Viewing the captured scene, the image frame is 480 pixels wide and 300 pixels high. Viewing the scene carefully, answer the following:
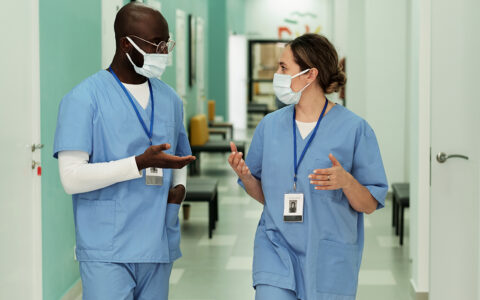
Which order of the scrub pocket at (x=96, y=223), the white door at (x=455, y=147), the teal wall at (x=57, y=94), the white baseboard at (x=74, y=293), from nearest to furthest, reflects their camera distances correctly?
the scrub pocket at (x=96, y=223), the white door at (x=455, y=147), the teal wall at (x=57, y=94), the white baseboard at (x=74, y=293)

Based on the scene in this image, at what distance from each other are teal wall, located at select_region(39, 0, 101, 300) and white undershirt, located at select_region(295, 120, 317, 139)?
175 cm

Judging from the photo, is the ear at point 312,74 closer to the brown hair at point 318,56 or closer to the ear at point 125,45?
the brown hair at point 318,56

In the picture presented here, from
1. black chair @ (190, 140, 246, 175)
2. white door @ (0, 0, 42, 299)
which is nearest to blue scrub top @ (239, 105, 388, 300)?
white door @ (0, 0, 42, 299)

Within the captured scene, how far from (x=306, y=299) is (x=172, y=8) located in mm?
6811

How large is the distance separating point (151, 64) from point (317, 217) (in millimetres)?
770

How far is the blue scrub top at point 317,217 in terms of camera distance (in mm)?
2486

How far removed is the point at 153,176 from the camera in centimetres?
247

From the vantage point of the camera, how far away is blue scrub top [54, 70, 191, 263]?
2398mm

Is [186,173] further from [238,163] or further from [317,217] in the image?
[317,217]

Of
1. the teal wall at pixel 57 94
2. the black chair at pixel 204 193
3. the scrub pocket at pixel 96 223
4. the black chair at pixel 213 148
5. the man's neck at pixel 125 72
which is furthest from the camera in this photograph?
the black chair at pixel 213 148

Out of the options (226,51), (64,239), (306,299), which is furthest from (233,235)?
(226,51)

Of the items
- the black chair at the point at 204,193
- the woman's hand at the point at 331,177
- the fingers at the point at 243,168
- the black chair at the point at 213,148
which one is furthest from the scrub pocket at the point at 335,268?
the black chair at the point at 213,148

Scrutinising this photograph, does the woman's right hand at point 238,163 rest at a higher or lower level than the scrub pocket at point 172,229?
higher

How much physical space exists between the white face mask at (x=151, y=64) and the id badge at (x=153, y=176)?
1.05 ft
